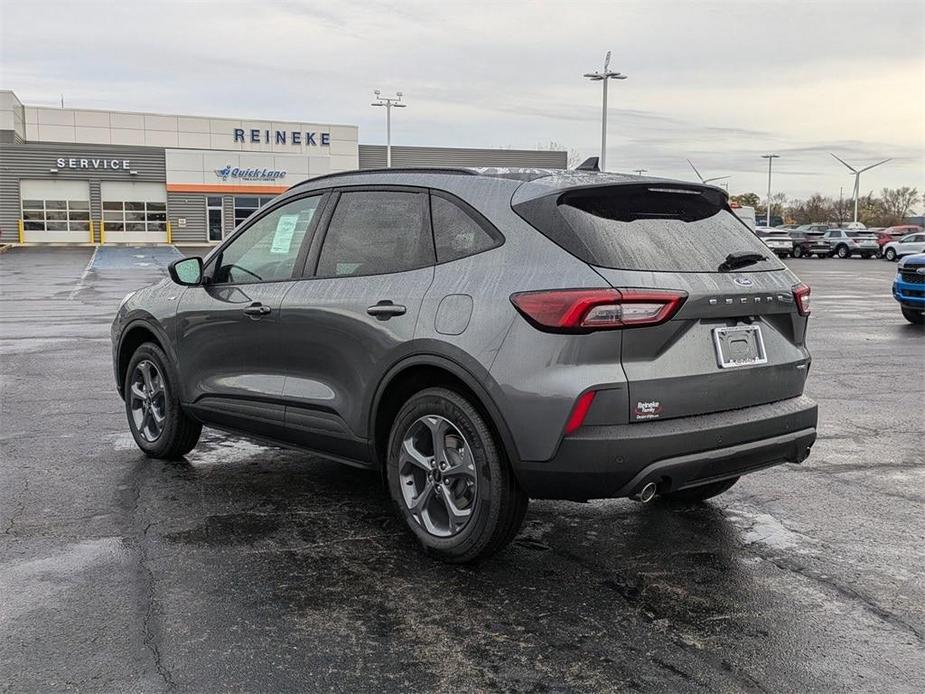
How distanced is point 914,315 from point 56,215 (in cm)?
5093

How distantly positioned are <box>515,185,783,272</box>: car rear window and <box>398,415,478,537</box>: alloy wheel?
0.98m

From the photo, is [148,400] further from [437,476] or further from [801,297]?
[801,297]

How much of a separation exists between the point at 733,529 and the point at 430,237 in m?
2.14

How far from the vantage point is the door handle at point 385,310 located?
4.31 m

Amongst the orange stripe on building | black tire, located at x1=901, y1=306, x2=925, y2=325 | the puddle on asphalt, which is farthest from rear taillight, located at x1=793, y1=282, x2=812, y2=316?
the orange stripe on building

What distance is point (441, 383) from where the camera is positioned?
425cm

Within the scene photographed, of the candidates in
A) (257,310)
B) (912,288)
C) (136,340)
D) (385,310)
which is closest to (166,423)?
(136,340)

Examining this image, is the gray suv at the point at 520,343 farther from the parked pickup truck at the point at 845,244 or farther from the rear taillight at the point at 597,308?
the parked pickup truck at the point at 845,244

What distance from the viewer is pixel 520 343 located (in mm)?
3811

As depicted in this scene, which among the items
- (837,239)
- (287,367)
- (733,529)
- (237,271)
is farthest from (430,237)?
(837,239)

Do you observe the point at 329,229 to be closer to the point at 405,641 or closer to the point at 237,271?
the point at 237,271

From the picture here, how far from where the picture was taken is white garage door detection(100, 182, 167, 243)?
55.9 meters

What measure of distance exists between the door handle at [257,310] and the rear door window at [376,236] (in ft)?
1.39

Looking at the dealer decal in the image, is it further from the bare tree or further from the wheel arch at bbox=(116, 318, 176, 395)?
the bare tree
